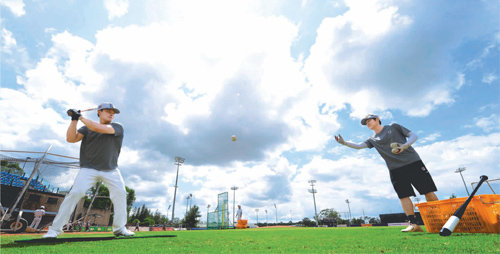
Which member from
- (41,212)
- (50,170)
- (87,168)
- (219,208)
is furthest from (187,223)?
(87,168)

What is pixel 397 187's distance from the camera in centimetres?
427

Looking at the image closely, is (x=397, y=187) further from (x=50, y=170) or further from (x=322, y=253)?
(x=50, y=170)

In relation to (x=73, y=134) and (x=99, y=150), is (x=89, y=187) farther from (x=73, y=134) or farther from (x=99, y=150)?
(x=73, y=134)

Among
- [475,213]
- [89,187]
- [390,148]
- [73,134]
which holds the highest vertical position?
[73,134]

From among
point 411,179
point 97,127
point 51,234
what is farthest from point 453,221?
point 51,234

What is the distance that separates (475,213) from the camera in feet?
9.94

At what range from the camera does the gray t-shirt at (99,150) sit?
12.2 feet

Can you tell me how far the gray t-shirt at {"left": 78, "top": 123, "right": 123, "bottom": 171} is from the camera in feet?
12.2

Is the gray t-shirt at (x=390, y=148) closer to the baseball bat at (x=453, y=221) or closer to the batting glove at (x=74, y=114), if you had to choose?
the baseball bat at (x=453, y=221)

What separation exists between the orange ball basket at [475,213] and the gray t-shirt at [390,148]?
890 millimetres

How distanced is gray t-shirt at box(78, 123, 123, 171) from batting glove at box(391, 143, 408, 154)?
193 inches

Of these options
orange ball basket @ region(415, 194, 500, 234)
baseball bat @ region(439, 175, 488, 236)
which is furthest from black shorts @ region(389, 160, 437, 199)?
baseball bat @ region(439, 175, 488, 236)

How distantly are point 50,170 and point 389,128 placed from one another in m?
17.1

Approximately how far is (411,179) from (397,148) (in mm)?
605
